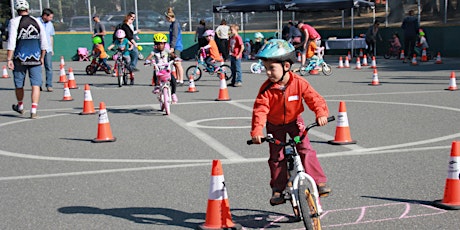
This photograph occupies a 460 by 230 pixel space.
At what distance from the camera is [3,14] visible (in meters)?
46.4

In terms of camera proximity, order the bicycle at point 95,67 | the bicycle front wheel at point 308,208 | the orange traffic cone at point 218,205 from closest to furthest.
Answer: the bicycle front wheel at point 308,208
the orange traffic cone at point 218,205
the bicycle at point 95,67

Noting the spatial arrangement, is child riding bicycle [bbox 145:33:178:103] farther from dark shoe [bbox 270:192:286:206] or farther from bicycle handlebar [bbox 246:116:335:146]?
bicycle handlebar [bbox 246:116:335:146]

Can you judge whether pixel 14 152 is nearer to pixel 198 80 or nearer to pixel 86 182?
pixel 86 182

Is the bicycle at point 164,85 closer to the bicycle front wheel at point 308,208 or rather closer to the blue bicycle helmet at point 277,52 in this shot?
the blue bicycle helmet at point 277,52

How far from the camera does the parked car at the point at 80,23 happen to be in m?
39.4

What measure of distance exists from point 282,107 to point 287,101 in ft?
0.25

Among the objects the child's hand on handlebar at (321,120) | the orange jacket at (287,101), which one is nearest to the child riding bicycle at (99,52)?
the orange jacket at (287,101)

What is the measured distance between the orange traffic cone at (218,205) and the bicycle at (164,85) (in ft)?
25.8

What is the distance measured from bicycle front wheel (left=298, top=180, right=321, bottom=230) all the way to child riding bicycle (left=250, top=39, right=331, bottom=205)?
20.0 inches

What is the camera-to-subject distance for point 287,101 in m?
6.03

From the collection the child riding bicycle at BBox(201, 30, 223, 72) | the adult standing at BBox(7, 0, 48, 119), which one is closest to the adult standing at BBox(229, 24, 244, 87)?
the child riding bicycle at BBox(201, 30, 223, 72)

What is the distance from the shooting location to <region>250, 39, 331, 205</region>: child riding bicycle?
5828 millimetres

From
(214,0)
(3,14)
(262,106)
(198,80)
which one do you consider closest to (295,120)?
(262,106)

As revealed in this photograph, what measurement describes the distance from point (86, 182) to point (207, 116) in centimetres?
564
